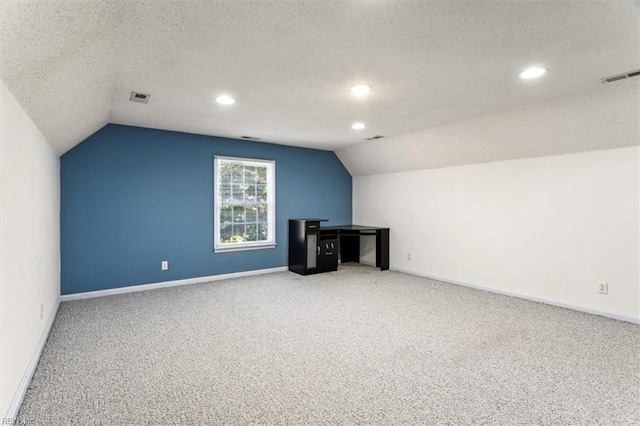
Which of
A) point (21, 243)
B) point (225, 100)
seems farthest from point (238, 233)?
point (21, 243)

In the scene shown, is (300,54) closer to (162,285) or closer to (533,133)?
(533,133)

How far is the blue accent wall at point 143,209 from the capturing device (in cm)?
429

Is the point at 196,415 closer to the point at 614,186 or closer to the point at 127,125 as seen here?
the point at 127,125

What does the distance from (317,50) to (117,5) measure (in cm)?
118

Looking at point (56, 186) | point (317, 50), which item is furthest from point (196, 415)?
point (56, 186)

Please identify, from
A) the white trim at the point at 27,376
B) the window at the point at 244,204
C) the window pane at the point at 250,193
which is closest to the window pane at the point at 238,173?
the window at the point at 244,204

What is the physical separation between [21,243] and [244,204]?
11.8 ft

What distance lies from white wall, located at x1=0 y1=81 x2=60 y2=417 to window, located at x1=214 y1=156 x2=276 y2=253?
2.37 m

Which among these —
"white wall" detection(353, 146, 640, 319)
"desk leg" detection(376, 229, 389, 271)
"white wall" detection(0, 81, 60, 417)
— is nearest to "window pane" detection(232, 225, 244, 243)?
"desk leg" detection(376, 229, 389, 271)

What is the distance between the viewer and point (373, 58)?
8.13ft

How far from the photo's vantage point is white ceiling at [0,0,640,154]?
1.79 meters

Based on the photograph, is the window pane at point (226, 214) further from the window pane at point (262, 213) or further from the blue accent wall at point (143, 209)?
the window pane at point (262, 213)

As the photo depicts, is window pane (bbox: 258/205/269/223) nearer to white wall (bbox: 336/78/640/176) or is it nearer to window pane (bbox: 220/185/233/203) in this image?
window pane (bbox: 220/185/233/203)

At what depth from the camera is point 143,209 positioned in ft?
15.6
